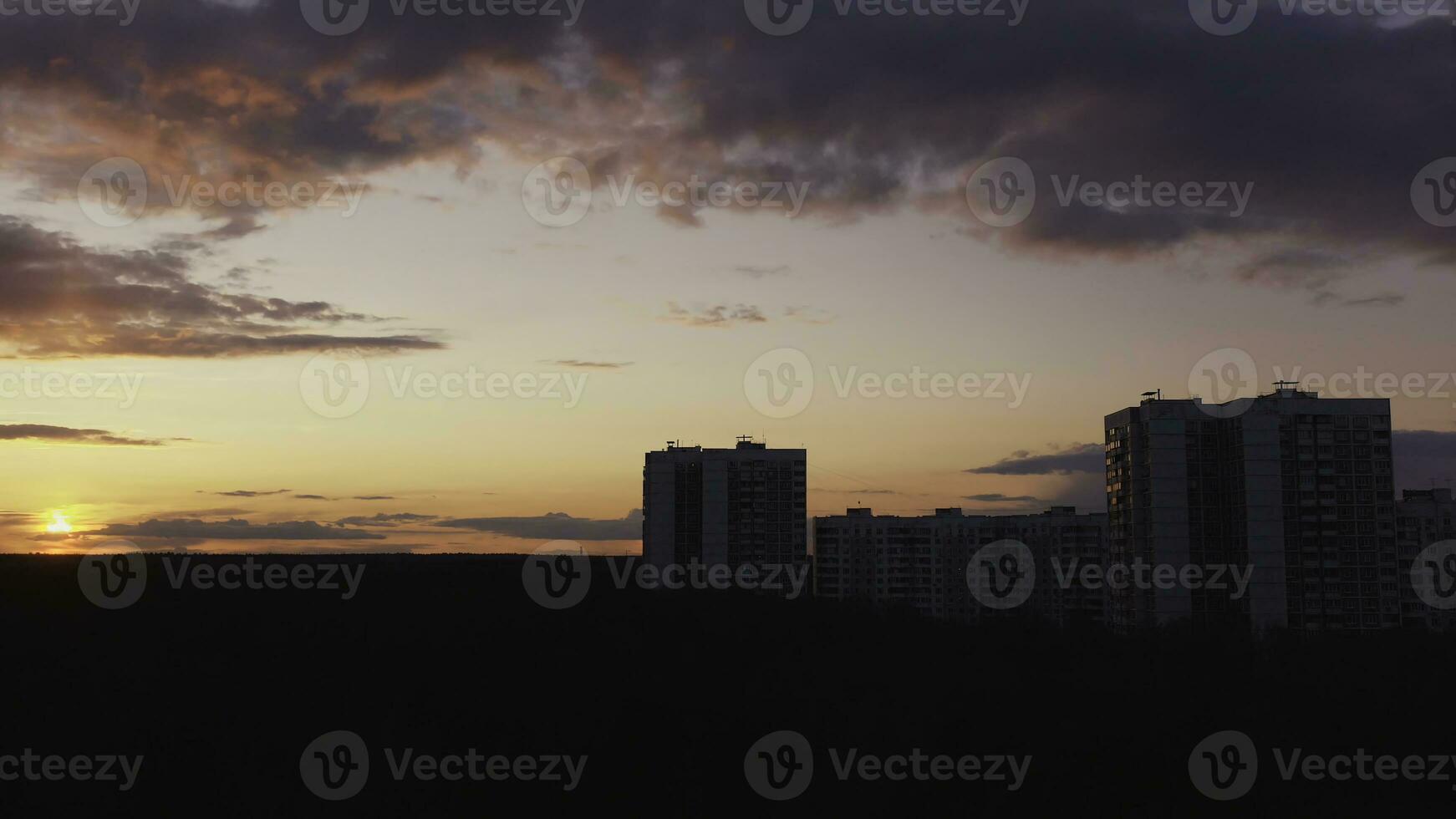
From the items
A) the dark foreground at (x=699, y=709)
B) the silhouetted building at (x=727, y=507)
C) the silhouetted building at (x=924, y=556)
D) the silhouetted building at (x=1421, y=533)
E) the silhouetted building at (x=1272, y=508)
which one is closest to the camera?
the dark foreground at (x=699, y=709)

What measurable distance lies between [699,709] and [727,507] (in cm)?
3595

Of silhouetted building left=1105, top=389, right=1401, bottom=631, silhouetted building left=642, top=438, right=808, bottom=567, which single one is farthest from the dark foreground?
silhouetted building left=642, top=438, right=808, bottom=567

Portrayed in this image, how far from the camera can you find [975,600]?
121250 millimetres

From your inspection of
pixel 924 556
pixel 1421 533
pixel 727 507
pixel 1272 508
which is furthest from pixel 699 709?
pixel 1421 533

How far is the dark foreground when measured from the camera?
58.2 metres

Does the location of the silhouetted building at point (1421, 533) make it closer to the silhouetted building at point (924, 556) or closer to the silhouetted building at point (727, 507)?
the silhouetted building at point (924, 556)

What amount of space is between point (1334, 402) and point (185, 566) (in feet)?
466

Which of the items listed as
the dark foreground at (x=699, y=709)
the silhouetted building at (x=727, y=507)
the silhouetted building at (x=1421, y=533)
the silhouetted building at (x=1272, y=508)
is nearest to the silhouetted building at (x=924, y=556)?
the silhouetted building at (x=727, y=507)

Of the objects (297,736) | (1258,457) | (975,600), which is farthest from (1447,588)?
(297,736)

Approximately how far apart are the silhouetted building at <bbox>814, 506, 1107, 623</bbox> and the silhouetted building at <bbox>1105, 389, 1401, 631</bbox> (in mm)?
40738

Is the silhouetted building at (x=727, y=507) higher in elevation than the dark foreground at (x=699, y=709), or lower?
higher

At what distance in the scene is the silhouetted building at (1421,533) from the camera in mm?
87938

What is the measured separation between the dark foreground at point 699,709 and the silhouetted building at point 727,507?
695 cm

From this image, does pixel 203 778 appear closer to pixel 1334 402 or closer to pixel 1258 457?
pixel 1258 457
